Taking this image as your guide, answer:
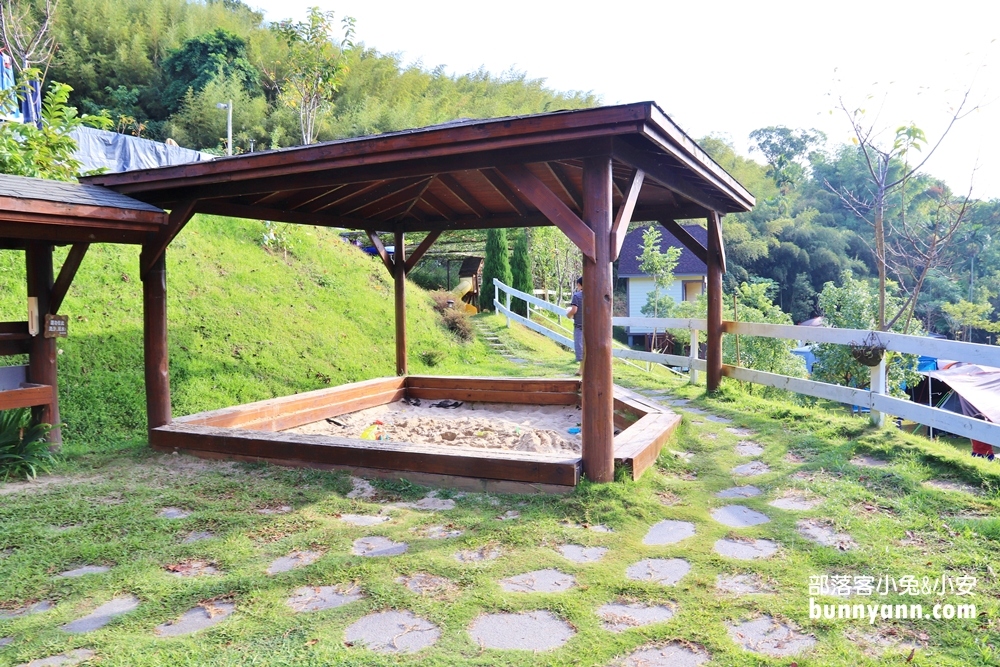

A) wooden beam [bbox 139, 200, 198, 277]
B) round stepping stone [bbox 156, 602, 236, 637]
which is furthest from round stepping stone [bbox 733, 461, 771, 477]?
wooden beam [bbox 139, 200, 198, 277]

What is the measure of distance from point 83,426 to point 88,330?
184 cm

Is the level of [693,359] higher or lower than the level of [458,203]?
lower

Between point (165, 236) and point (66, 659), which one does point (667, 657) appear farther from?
point (165, 236)

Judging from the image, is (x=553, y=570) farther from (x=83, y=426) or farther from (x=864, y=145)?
(x=864, y=145)

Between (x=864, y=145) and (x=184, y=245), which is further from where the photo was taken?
(x=184, y=245)

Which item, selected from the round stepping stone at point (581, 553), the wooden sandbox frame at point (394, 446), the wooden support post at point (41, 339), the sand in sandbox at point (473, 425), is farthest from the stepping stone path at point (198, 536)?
the wooden support post at point (41, 339)

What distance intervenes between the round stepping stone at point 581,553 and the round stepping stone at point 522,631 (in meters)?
0.57

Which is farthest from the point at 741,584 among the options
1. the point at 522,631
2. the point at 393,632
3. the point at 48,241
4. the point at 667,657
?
the point at 48,241

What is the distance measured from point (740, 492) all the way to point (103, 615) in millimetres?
3647

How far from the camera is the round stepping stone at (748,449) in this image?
5.18 meters

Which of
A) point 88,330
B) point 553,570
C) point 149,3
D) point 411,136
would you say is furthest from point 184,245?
point 149,3

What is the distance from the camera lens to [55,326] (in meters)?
5.26

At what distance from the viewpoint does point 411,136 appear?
4258 millimetres

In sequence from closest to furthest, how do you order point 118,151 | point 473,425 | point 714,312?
point 473,425 → point 714,312 → point 118,151
